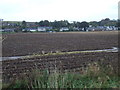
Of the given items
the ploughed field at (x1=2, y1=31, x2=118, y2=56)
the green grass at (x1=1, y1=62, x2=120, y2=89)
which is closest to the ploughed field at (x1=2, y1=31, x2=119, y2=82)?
the ploughed field at (x1=2, y1=31, x2=118, y2=56)

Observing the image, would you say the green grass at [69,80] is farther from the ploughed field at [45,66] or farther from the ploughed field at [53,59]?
the ploughed field at [45,66]

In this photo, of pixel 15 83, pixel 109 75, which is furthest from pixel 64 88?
pixel 109 75

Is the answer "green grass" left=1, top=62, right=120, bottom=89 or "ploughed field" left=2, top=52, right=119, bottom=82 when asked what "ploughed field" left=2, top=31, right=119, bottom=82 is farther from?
"green grass" left=1, top=62, right=120, bottom=89

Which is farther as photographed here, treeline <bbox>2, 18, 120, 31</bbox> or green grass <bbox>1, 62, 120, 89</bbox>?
treeline <bbox>2, 18, 120, 31</bbox>

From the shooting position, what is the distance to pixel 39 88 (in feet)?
20.6

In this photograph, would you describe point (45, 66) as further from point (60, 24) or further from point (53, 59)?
point (60, 24)

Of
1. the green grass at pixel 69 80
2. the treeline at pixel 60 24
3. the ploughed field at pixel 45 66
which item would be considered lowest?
the ploughed field at pixel 45 66

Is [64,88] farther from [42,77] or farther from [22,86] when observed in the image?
[22,86]

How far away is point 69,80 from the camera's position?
295 inches

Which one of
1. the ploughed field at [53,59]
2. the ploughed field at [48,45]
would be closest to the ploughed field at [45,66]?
the ploughed field at [53,59]

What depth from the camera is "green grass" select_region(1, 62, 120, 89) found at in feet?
21.6

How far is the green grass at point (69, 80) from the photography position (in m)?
6.57

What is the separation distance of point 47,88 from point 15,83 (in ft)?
6.05

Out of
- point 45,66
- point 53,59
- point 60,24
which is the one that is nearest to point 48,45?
point 53,59
